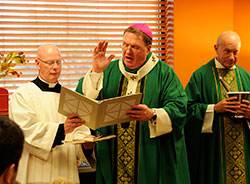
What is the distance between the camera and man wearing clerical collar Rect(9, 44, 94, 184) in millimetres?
3336

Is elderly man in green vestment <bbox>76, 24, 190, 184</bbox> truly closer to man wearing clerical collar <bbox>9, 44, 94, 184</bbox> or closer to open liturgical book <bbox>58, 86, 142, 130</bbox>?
man wearing clerical collar <bbox>9, 44, 94, 184</bbox>

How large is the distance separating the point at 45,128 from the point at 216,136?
6.53ft

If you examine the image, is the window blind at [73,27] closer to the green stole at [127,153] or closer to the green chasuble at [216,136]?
the green chasuble at [216,136]

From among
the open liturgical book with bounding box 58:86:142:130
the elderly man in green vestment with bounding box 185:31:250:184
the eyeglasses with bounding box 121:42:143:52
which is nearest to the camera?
the open liturgical book with bounding box 58:86:142:130

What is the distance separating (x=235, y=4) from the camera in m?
5.43

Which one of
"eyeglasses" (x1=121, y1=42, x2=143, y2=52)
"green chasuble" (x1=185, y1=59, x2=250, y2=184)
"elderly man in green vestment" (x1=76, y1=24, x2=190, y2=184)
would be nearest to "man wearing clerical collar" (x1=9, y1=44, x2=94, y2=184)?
"elderly man in green vestment" (x1=76, y1=24, x2=190, y2=184)

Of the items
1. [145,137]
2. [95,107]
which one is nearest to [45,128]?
[95,107]

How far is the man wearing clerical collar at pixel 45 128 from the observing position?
334cm

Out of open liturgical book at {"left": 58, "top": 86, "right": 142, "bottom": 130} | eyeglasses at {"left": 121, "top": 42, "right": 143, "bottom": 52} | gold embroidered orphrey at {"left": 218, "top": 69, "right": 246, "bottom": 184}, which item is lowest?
gold embroidered orphrey at {"left": 218, "top": 69, "right": 246, "bottom": 184}

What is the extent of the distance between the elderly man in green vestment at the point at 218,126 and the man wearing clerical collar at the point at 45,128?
1400 millimetres

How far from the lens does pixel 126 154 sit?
12.2ft

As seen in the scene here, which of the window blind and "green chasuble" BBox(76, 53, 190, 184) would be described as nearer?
"green chasuble" BBox(76, 53, 190, 184)

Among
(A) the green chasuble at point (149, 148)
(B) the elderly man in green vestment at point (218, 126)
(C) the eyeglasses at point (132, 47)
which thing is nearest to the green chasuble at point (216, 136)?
(B) the elderly man in green vestment at point (218, 126)

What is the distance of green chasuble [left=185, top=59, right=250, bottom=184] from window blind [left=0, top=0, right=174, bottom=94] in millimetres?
900
